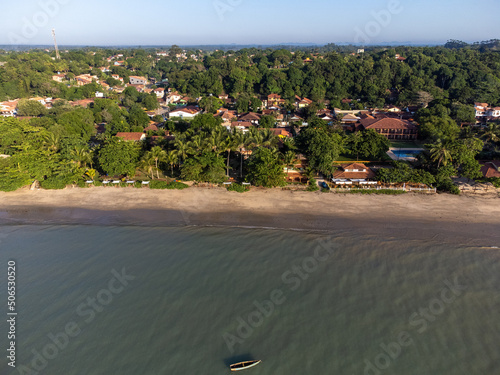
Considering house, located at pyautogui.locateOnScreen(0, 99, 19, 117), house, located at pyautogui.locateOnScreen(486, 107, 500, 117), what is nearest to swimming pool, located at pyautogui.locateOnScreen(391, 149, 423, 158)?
house, located at pyautogui.locateOnScreen(486, 107, 500, 117)

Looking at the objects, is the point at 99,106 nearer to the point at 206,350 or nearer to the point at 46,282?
the point at 46,282

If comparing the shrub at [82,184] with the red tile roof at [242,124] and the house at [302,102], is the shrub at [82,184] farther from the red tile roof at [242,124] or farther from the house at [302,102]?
the house at [302,102]

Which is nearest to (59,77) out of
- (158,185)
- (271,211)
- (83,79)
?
(83,79)

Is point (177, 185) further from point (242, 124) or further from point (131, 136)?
point (242, 124)

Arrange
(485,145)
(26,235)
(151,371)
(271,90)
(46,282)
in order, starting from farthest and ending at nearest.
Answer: (271,90) → (485,145) → (26,235) → (46,282) → (151,371)

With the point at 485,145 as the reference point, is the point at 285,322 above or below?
below

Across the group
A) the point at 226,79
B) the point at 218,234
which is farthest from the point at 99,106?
the point at 218,234

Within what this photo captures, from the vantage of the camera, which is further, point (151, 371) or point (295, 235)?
point (295, 235)

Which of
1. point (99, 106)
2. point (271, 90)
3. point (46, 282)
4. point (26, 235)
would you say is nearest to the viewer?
point (46, 282)
